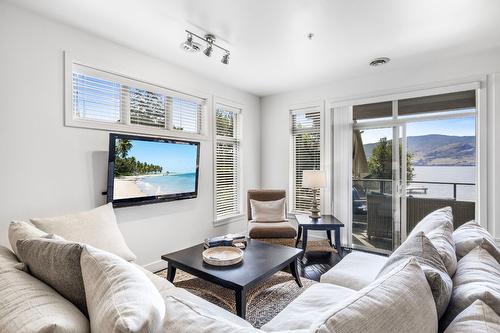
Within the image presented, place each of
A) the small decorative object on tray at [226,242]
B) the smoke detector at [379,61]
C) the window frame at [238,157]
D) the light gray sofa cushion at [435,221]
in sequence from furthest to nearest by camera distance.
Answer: the window frame at [238,157] → the smoke detector at [379,61] → the small decorative object on tray at [226,242] → the light gray sofa cushion at [435,221]

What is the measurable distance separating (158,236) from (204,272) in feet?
4.62

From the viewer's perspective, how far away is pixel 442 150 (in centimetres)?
342

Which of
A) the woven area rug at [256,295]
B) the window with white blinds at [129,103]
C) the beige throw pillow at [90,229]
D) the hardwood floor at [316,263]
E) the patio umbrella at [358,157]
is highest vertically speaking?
the window with white blinds at [129,103]

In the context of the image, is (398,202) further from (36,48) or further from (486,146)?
(36,48)

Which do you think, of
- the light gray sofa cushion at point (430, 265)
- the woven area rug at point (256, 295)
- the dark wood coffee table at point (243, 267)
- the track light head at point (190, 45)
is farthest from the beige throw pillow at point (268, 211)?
the light gray sofa cushion at point (430, 265)

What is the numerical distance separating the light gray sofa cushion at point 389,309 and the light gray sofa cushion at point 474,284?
6.4 inches

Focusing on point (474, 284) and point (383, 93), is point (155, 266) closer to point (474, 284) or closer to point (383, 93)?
point (474, 284)

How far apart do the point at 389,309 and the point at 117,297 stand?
2.62 ft

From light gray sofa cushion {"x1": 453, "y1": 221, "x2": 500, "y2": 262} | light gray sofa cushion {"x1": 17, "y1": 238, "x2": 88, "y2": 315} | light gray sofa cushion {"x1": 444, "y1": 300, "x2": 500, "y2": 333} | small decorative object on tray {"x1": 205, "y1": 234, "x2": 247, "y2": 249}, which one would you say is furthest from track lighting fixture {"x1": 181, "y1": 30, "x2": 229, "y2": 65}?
light gray sofa cushion {"x1": 444, "y1": 300, "x2": 500, "y2": 333}

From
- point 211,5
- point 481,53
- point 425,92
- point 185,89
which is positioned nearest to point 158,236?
point 185,89

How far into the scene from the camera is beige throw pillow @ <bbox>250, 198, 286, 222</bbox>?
3.83m

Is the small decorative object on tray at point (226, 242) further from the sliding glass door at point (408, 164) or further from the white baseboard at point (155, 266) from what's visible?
the sliding glass door at point (408, 164)

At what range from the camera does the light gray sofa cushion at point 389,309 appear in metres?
0.64

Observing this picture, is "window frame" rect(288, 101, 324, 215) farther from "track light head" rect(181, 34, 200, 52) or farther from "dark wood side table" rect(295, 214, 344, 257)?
"track light head" rect(181, 34, 200, 52)
